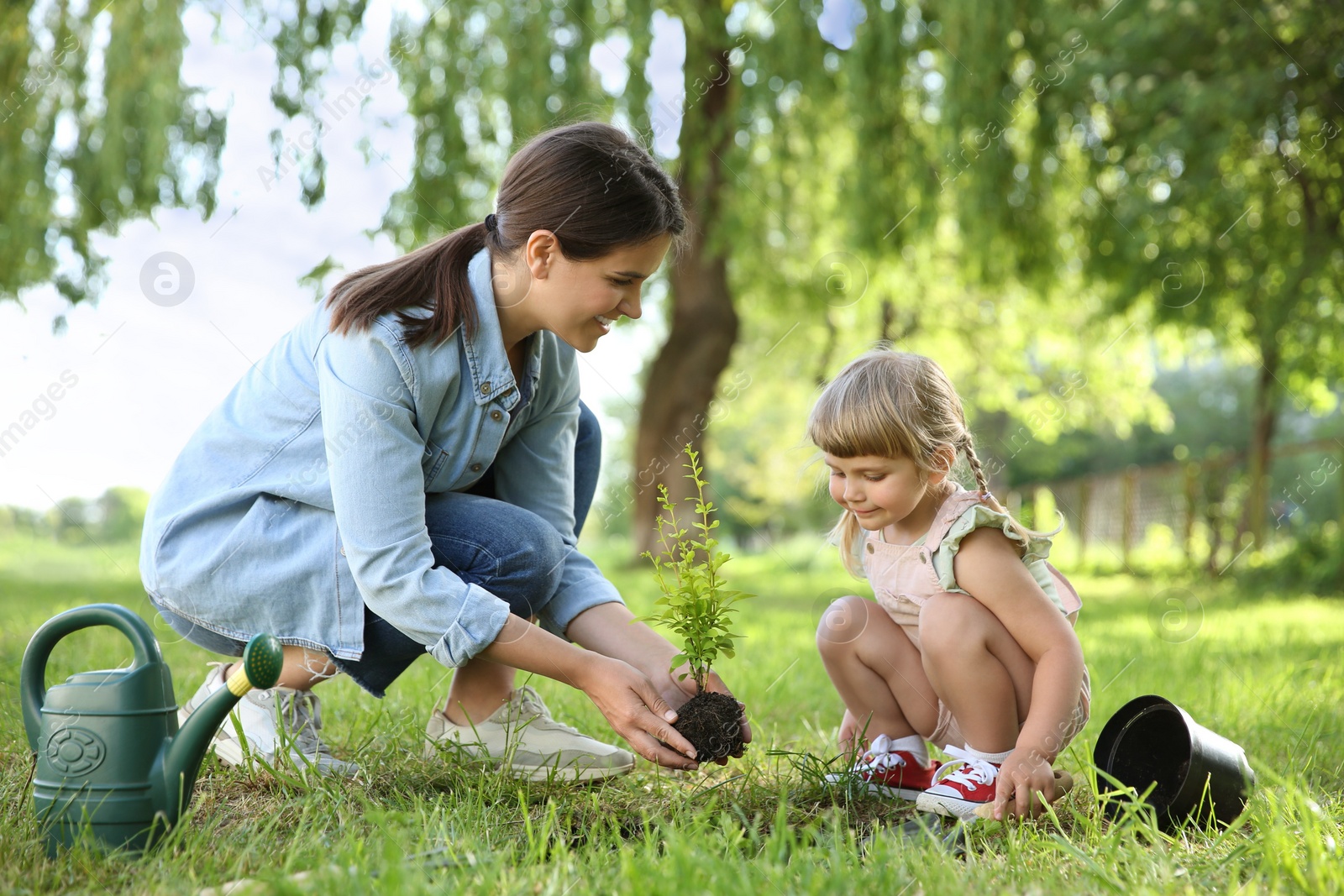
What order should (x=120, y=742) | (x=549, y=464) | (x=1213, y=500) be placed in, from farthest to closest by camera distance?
(x=1213, y=500)
(x=549, y=464)
(x=120, y=742)

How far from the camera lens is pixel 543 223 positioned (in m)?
1.98

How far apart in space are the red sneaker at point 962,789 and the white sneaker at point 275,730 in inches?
41.9

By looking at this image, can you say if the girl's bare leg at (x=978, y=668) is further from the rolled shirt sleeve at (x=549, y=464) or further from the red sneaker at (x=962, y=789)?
the rolled shirt sleeve at (x=549, y=464)

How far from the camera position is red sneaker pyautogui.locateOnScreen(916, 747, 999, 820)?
1.81 meters

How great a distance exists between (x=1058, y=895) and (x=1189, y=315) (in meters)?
7.29

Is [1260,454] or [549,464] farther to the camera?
[1260,454]

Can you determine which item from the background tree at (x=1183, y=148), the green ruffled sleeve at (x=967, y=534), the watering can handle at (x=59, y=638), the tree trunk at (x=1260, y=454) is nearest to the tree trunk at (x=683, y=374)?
the background tree at (x=1183, y=148)

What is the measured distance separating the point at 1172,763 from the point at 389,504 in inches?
60.4

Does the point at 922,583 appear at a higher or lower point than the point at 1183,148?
lower

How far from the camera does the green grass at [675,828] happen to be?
1367 millimetres

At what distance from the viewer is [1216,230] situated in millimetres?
7285

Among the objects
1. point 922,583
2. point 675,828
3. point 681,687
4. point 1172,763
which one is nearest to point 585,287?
point 681,687

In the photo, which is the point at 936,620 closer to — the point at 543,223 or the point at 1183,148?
the point at 543,223

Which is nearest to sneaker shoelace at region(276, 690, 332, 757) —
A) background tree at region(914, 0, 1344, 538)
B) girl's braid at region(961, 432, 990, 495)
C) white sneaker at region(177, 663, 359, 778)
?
white sneaker at region(177, 663, 359, 778)
